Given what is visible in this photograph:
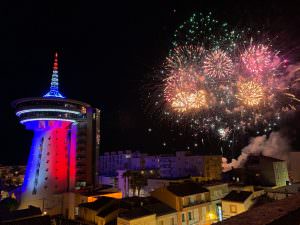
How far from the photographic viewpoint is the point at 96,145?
3147 inches

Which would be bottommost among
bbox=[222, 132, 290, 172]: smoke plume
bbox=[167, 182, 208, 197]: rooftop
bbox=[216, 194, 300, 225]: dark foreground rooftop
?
bbox=[167, 182, 208, 197]: rooftop

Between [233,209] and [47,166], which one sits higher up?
[47,166]

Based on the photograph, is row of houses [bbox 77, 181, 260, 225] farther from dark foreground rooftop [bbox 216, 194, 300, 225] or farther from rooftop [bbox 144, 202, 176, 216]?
dark foreground rooftop [bbox 216, 194, 300, 225]

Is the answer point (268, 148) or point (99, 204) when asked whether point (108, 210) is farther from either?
point (268, 148)

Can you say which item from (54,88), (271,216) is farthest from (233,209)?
(54,88)

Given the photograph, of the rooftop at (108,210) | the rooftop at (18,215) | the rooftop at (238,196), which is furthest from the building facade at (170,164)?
the rooftop at (18,215)

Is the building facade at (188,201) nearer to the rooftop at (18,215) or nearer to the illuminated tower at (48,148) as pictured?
the rooftop at (18,215)

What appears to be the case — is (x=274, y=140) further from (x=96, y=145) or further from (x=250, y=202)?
(x=96, y=145)

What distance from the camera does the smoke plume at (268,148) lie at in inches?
2562

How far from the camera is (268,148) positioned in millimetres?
66875

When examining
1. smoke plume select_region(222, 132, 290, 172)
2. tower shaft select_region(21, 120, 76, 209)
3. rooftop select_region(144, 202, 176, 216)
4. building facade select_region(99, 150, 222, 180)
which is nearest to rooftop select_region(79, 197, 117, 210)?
rooftop select_region(144, 202, 176, 216)

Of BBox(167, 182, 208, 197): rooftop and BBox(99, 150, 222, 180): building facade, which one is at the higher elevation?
BBox(99, 150, 222, 180): building facade

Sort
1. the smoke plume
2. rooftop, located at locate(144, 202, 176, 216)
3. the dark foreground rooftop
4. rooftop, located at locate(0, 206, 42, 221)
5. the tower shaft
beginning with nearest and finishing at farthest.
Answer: the dark foreground rooftop
rooftop, located at locate(144, 202, 176, 216)
rooftop, located at locate(0, 206, 42, 221)
the tower shaft
the smoke plume

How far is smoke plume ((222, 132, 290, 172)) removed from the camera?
65.1 metres
